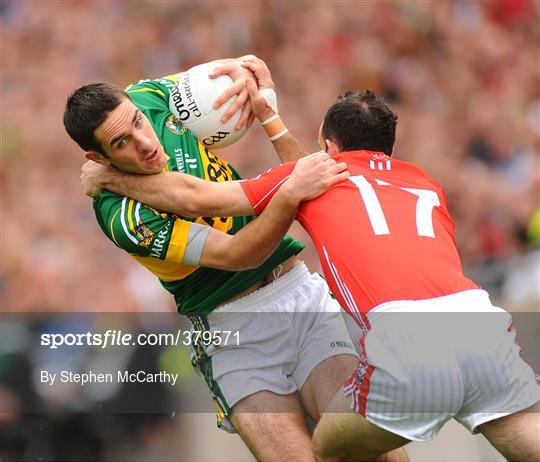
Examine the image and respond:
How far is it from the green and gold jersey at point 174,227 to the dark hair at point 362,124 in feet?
2.38

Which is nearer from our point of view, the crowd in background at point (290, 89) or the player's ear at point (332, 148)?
the player's ear at point (332, 148)

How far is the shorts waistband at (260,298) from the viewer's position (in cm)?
545

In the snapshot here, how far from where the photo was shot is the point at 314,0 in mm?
10922

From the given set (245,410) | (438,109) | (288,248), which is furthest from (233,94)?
(438,109)

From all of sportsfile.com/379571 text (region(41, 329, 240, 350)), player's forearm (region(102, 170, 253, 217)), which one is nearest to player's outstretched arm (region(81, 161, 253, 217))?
player's forearm (region(102, 170, 253, 217))

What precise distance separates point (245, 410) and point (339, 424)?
0.77 metres

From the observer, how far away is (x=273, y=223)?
191 inches

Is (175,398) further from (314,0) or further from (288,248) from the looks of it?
(314,0)

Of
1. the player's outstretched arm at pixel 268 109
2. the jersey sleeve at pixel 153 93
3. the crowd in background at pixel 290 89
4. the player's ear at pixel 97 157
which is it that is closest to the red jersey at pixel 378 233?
the player's outstretched arm at pixel 268 109

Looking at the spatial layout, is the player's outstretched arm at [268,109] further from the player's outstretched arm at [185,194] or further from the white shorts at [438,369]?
the white shorts at [438,369]

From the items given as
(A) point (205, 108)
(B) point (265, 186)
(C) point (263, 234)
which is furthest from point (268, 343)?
(A) point (205, 108)

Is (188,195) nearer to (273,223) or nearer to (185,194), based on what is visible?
(185,194)

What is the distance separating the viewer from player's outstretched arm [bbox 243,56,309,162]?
532cm

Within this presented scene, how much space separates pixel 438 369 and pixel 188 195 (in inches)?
53.2
